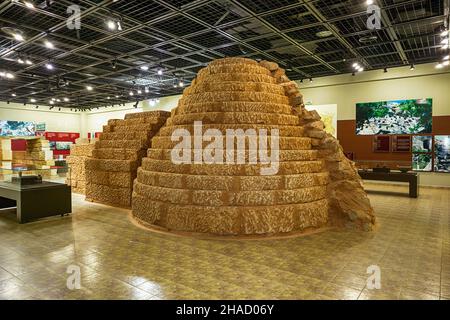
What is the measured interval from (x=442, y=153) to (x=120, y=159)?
1232cm

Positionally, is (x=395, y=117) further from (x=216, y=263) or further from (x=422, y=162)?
(x=216, y=263)

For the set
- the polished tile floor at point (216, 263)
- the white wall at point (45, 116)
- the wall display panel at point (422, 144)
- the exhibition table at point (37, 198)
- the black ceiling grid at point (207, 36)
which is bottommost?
the polished tile floor at point (216, 263)

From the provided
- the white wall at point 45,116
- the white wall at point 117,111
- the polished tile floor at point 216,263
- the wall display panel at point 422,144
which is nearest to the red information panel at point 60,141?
the white wall at point 45,116

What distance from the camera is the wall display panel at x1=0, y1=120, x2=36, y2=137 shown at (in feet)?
69.6

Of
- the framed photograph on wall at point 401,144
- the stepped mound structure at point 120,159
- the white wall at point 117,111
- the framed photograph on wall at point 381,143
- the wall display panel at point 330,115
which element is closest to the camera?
the stepped mound structure at point 120,159

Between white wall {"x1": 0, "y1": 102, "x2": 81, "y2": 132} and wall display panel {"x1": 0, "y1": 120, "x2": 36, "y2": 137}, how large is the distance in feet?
1.07

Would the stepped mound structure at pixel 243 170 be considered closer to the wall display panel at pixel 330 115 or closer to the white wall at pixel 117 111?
the wall display panel at pixel 330 115

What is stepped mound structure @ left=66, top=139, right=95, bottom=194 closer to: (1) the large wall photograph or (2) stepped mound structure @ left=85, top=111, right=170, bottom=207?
(2) stepped mound structure @ left=85, top=111, right=170, bottom=207

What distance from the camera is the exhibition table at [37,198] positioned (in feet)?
20.3

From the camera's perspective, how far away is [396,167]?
35.0 feet

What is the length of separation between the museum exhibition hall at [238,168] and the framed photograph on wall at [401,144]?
0.06 m

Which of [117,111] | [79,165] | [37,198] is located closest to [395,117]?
[79,165]

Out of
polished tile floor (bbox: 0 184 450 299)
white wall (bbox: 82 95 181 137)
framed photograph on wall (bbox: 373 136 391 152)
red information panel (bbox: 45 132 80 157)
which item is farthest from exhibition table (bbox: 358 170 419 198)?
red information panel (bbox: 45 132 80 157)
